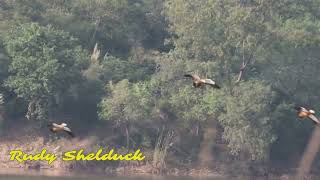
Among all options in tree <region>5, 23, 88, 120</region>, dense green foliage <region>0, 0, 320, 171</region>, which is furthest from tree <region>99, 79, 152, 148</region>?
tree <region>5, 23, 88, 120</region>

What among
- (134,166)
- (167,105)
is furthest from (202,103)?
(134,166)

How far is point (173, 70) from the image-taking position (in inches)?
2527

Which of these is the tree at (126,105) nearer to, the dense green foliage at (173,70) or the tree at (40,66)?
the dense green foliage at (173,70)

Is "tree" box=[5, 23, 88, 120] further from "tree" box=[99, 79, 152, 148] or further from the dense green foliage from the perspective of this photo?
"tree" box=[99, 79, 152, 148]

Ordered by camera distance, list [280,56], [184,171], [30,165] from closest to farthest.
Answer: [30,165]
[184,171]
[280,56]

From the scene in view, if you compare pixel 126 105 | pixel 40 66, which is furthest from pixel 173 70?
pixel 40 66

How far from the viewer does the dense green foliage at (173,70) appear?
59719mm

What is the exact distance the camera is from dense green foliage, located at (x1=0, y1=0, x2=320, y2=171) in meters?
59.7

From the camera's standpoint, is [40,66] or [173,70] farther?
[173,70]

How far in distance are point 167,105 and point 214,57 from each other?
5.83 meters

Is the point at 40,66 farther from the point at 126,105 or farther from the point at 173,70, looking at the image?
the point at 173,70

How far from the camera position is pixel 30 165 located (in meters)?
56.9

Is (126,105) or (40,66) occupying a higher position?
(40,66)

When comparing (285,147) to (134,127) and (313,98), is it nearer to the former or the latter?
(313,98)
